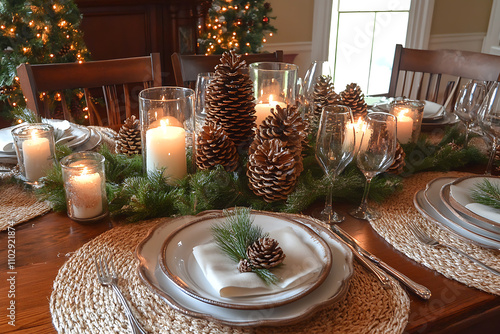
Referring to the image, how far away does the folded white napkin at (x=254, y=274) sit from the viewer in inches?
24.1

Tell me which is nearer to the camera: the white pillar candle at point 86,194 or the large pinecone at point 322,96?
the white pillar candle at point 86,194

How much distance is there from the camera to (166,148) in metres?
0.94

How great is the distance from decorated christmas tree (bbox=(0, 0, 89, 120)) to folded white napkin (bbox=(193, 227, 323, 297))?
2.10m

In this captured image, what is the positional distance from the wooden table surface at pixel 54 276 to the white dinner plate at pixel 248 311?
0.35ft

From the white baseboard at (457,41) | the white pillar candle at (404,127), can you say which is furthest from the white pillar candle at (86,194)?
the white baseboard at (457,41)

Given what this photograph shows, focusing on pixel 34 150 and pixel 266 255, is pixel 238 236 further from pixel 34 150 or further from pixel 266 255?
pixel 34 150

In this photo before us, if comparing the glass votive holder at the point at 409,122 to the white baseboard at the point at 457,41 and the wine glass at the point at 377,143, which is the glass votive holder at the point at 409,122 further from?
the white baseboard at the point at 457,41

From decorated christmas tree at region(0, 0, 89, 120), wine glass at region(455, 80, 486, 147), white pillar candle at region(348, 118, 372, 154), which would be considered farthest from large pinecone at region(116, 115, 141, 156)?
decorated christmas tree at region(0, 0, 89, 120)

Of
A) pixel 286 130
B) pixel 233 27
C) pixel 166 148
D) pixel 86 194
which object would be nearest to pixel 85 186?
pixel 86 194

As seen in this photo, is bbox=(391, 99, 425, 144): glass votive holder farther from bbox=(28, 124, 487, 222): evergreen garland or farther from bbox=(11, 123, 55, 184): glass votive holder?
bbox=(11, 123, 55, 184): glass votive holder

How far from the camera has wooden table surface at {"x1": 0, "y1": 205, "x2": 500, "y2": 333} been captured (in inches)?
24.5

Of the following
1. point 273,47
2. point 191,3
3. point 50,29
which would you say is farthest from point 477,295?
point 273,47

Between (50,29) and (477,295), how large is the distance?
2410 mm

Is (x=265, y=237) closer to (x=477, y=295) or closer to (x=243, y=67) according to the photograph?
(x=477, y=295)
